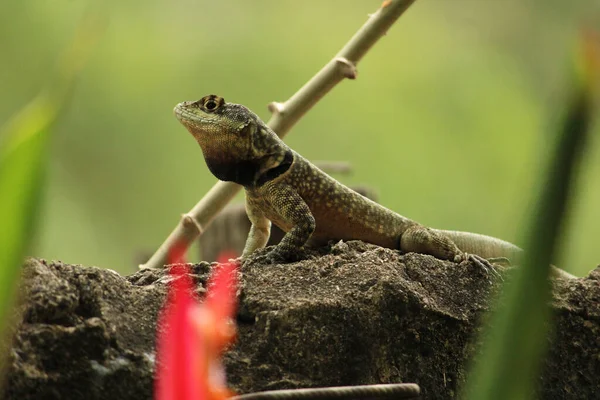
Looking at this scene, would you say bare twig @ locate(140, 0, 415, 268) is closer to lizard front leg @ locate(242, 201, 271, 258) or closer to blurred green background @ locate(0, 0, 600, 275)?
lizard front leg @ locate(242, 201, 271, 258)

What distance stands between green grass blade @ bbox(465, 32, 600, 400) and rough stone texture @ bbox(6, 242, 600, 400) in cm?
138

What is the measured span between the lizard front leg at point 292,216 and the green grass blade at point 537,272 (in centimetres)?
240

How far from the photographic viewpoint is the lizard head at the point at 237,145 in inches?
139

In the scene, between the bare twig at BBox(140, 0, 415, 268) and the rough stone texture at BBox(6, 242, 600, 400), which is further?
the bare twig at BBox(140, 0, 415, 268)

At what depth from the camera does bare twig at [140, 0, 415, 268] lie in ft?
11.3

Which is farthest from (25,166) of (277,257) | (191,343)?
(277,257)

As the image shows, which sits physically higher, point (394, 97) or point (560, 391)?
point (394, 97)

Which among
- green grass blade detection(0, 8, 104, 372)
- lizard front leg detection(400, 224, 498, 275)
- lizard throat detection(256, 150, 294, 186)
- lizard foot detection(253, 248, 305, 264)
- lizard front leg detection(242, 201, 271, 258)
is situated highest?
lizard throat detection(256, 150, 294, 186)

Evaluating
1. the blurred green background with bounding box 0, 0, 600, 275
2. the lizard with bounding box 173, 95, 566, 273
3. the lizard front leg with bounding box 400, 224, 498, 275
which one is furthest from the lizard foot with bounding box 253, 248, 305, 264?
the blurred green background with bounding box 0, 0, 600, 275

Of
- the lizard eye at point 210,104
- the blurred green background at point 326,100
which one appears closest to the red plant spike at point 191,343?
the lizard eye at point 210,104

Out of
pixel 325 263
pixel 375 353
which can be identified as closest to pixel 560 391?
pixel 375 353

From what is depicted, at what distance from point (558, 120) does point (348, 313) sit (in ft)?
5.85

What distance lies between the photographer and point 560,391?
8.34 feet

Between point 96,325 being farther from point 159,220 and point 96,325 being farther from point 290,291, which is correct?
point 159,220
